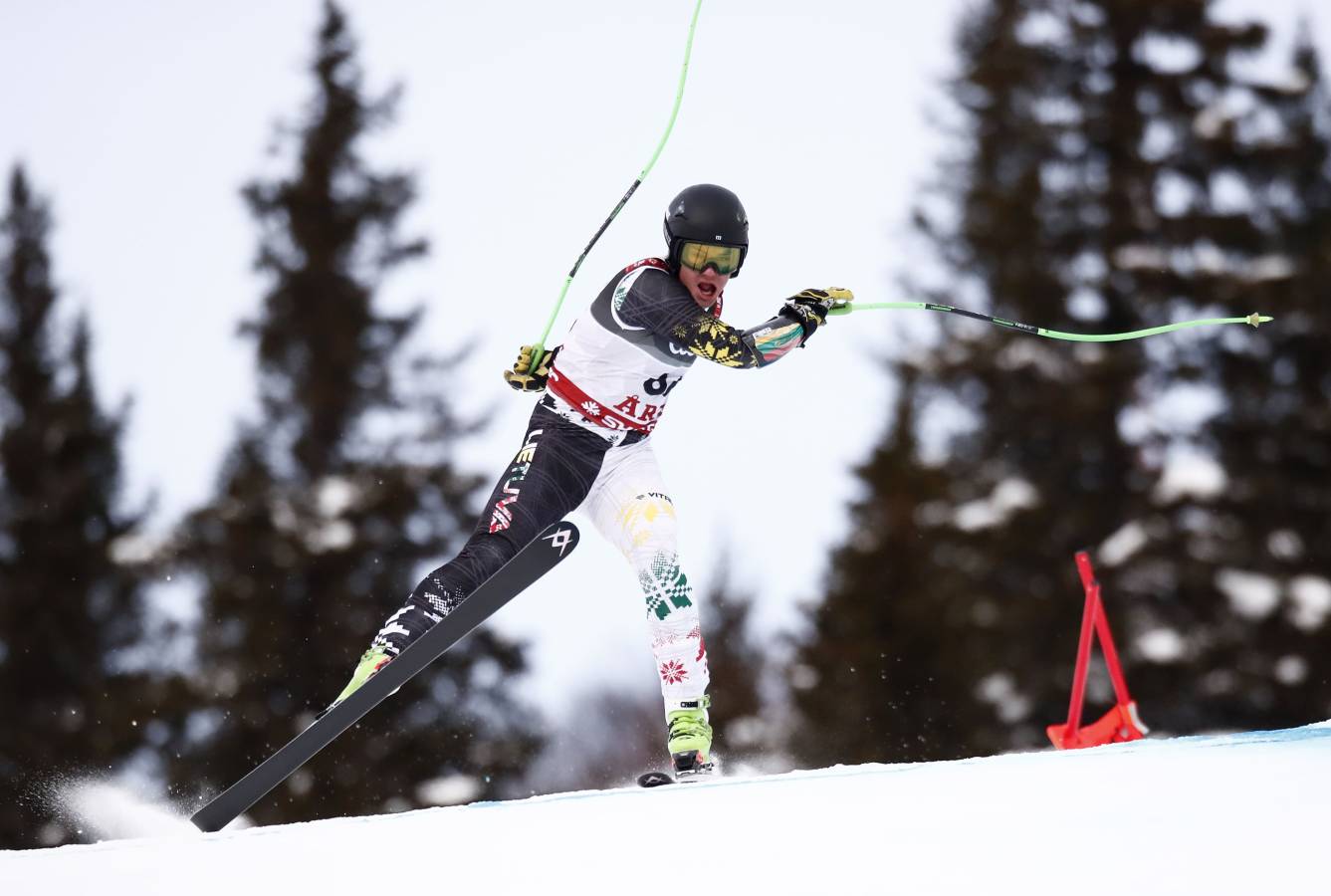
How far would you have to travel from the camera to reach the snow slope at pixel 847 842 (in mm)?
2678

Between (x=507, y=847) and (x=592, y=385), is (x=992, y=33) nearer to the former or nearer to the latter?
(x=592, y=385)

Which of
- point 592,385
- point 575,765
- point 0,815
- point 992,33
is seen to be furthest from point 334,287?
point 575,765

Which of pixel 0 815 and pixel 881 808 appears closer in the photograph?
pixel 881 808

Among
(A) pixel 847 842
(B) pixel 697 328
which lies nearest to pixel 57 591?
(B) pixel 697 328

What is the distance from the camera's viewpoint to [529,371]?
5516mm

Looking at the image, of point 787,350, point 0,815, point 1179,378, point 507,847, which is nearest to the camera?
point 507,847

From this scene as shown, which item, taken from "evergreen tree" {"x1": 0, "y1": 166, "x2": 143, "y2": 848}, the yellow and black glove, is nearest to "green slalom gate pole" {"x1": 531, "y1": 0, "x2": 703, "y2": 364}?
the yellow and black glove

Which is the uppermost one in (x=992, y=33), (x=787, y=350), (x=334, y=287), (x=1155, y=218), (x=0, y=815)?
(x=992, y=33)

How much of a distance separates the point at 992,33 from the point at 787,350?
1270 cm

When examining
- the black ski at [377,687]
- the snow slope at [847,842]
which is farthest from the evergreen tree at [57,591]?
the snow slope at [847,842]

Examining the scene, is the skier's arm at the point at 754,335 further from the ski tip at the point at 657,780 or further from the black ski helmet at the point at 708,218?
the ski tip at the point at 657,780

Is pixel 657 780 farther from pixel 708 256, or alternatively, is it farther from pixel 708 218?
pixel 708 218

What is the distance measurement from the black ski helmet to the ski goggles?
2 cm

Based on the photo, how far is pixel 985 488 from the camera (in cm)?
1568
